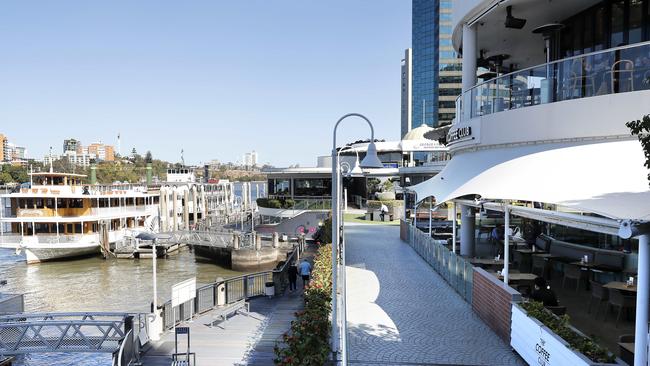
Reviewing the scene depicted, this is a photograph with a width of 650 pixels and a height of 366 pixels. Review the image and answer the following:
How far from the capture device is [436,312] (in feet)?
37.3

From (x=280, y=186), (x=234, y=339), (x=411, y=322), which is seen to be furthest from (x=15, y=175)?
(x=411, y=322)

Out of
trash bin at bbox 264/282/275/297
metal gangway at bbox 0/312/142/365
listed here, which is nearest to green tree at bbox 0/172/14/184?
metal gangway at bbox 0/312/142/365

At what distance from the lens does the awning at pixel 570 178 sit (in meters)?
6.50

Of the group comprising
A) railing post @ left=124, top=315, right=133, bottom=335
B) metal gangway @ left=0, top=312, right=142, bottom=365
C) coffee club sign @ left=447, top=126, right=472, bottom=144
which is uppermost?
coffee club sign @ left=447, top=126, right=472, bottom=144

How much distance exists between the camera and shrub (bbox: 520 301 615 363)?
6039 millimetres

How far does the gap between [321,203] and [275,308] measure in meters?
23.7

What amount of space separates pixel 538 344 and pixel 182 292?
8718 millimetres

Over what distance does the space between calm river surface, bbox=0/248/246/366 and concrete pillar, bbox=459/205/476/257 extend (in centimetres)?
1693

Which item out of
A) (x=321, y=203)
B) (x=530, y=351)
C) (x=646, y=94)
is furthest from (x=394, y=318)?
(x=321, y=203)

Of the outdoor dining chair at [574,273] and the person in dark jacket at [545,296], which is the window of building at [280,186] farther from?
the person in dark jacket at [545,296]

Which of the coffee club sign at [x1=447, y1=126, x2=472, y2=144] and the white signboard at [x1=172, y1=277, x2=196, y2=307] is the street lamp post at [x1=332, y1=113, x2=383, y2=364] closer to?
the white signboard at [x1=172, y1=277, x2=196, y2=307]

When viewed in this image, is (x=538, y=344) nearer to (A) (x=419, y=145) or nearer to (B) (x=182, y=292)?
(B) (x=182, y=292)

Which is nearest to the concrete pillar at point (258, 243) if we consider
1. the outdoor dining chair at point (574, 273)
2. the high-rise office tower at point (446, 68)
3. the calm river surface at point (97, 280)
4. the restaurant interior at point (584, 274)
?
the calm river surface at point (97, 280)

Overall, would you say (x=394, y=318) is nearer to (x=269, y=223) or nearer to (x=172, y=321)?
(x=172, y=321)
